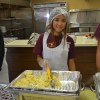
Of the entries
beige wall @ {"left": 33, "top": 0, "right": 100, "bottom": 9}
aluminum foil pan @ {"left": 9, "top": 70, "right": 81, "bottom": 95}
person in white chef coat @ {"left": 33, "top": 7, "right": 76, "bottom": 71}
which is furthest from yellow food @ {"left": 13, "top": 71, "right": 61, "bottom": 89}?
beige wall @ {"left": 33, "top": 0, "right": 100, "bottom": 9}

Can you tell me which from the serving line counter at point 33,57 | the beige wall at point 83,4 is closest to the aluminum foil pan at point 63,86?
the serving line counter at point 33,57

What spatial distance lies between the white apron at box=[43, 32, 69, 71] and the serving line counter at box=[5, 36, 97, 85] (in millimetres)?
888

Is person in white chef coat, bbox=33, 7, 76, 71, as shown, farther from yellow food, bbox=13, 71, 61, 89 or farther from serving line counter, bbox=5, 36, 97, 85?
serving line counter, bbox=5, 36, 97, 85

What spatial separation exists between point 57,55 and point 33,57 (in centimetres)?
112

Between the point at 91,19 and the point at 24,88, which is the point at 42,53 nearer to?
the point at 24,88

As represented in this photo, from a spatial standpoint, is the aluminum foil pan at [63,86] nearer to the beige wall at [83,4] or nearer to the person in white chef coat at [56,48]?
the person in white chef coat at [56,48]

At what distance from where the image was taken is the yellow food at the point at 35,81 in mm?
1082

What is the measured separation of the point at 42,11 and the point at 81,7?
114 cm

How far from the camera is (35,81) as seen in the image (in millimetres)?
1163

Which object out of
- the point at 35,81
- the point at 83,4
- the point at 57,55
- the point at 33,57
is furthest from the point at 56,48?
the point at 83,4

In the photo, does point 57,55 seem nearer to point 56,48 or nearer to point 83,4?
point 56,48

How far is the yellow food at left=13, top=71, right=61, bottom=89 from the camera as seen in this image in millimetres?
1082

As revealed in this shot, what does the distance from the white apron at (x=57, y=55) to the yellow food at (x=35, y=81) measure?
0.44 m

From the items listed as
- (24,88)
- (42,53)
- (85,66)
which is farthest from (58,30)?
(85,66)
